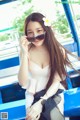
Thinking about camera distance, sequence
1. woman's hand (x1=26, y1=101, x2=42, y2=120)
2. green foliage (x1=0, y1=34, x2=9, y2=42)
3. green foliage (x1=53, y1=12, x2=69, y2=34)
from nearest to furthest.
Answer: woman's hand (x1=26, y1=101, x2=42, y2=120) → green foliage (x1=53, y1=12, x2=69, y2=34) → green foliage (x1=0, y1=34, x2=9, y2=42)

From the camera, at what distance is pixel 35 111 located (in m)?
1.46

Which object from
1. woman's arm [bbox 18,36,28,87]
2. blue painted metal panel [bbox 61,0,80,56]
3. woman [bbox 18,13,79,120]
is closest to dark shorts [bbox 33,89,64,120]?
woman [bbox 18,13,79,120]

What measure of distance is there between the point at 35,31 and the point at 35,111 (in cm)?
51

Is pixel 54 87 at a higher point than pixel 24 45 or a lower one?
lower

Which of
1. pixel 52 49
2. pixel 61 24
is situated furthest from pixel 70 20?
pixel 52 49

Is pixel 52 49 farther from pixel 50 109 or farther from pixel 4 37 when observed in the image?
pixel 4 37

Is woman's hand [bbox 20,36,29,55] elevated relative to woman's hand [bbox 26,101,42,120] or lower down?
elevated

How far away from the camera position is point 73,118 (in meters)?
1.75

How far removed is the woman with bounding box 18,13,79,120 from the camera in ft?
4.84

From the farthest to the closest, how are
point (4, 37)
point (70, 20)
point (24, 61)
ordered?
point (4, 37), point (70, 20), point (24, 61)

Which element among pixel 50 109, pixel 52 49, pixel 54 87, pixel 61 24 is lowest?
pixel 50 109

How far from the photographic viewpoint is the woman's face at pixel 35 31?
1.50 metres

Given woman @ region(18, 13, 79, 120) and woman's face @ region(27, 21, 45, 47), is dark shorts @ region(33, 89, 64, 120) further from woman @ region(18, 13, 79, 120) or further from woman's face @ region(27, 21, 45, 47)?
woman's face @ region(27, 21, 45, 47)

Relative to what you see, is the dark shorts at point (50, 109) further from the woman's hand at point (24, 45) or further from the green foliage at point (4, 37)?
the green foliage at point (4, 37)
